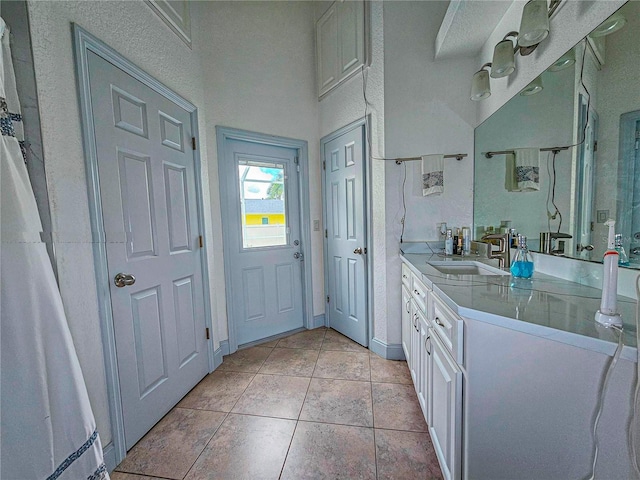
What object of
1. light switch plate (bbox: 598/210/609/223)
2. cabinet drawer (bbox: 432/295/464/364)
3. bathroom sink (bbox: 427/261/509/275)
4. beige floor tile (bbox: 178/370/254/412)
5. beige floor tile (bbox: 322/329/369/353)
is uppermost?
light switch plate (bbox: 598/210/609/223)

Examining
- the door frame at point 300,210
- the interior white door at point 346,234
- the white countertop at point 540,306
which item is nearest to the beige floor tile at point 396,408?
the interior white door at point 346,234

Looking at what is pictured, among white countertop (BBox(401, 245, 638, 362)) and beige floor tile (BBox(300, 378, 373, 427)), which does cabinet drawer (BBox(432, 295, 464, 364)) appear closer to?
white countertop (BBox(401, 245, 638, 362))

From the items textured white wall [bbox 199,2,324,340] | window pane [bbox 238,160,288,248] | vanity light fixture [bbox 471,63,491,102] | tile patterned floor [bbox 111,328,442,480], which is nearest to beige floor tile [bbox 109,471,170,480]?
tile patterned floor [bbox 111,328,442,480]

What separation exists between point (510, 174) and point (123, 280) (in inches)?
91.9

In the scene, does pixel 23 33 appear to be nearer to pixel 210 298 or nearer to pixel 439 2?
pixel 210 298

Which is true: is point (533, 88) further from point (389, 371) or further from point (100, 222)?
point (100, 222)

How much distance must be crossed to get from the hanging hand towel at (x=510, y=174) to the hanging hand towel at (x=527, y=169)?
25 mm

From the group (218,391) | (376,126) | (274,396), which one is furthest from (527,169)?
(218,391)

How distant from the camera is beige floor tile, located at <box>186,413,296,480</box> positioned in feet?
4.00

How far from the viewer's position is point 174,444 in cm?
139

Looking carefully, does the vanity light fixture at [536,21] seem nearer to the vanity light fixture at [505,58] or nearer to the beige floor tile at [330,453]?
the vanity light fixture at [505,58]

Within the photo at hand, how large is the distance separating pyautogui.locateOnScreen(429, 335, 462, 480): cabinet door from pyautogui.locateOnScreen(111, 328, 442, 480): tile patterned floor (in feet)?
0.78

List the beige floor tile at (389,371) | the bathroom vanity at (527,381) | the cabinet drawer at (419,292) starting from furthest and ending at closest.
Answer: the beige floor tile at (389,371) < the cabinet drawer at (419,292) < the bathroom vanity at (527,381)

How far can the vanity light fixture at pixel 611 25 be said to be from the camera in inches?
36.0
